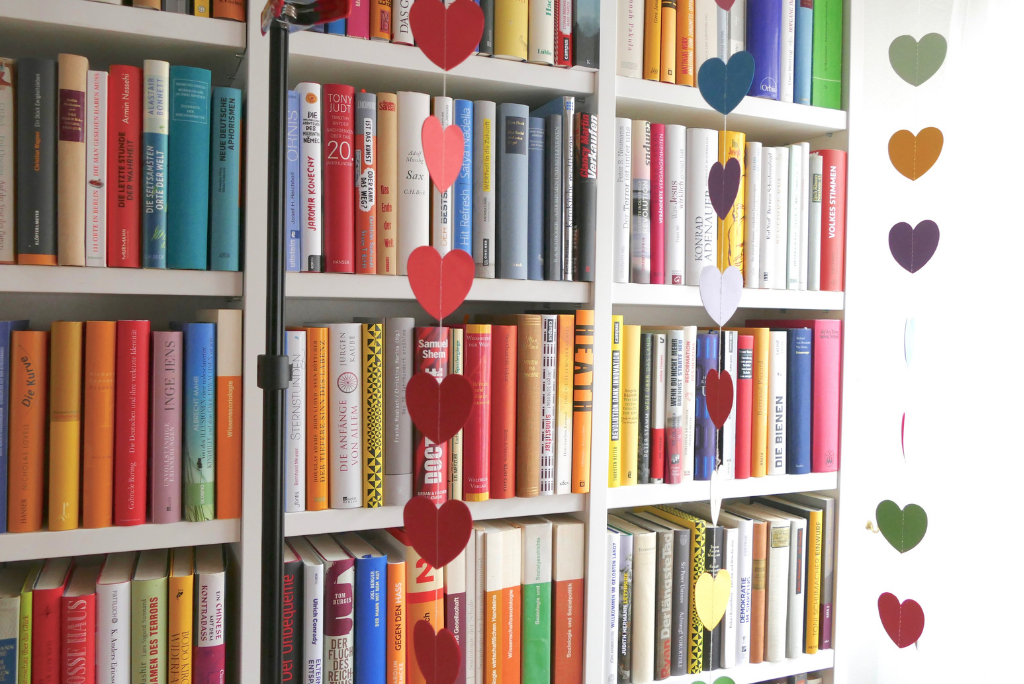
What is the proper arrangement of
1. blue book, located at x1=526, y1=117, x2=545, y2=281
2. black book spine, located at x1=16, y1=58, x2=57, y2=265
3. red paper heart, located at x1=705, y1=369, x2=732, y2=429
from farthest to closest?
blue book, located at x1=526, y1=117, x2=545, y2=281 → black book spine, located at x1=16, y1=58, x2=57, y2=265 → red paper heart, located at x1=705, y1=369, x2=732, y2=429

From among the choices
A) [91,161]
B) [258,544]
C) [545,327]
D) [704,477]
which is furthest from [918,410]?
[91,161]

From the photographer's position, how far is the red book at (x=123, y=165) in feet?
2.82

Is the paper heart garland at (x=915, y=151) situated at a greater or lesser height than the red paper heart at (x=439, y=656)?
greater

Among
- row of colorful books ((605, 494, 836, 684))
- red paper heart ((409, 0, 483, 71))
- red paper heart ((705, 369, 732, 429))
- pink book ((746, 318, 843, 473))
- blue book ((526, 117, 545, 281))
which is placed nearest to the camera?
red paper heart ((409, 0, 483, 71))

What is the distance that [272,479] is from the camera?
0.45 metres

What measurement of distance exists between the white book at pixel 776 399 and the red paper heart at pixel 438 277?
2.75 ft

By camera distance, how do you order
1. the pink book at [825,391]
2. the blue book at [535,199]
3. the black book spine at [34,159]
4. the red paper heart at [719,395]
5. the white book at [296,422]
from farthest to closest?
the pink book at [825,391] < the blue book at [535,199] < the white book at [296,422] < the black book spine at [34,159] < the red paper heart at [719,395]

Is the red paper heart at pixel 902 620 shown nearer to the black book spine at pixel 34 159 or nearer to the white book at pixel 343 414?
the white book at pixel 343 414

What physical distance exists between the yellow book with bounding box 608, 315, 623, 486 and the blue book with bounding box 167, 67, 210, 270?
0.60 metres


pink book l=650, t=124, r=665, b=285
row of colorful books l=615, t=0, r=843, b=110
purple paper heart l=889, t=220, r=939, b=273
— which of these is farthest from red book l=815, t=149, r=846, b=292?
purple paper heart l=889, t=220, r=939, b=273

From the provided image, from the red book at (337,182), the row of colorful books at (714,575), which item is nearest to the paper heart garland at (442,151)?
the red book at (337,182)

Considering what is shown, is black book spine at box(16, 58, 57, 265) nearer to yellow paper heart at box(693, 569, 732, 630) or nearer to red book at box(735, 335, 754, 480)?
yellow paper heart at box(693, 569, 732, 630)

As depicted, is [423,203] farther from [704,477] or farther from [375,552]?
[704,477]

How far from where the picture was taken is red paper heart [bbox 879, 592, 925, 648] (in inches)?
24.9
